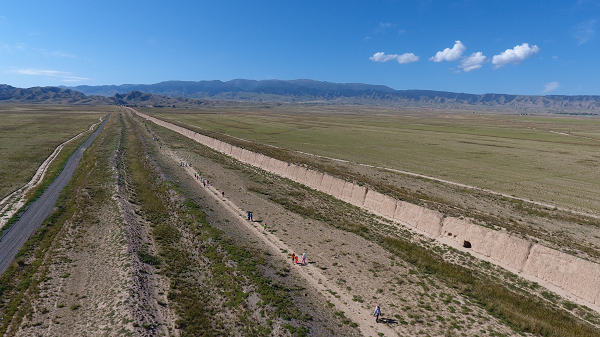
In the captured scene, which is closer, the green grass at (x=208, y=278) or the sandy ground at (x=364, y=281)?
the green grass at (x=208, y=278)

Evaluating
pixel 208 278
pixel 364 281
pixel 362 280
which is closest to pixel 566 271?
pixel 364 281

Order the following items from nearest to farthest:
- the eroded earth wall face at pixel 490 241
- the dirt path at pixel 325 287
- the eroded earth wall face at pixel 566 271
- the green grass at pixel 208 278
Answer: the dirt path at pixel 325 287 < the green grass at pixel 208 278 < the eroded earth wall face at pixel 566 271 < the eroded earth wall face at pixel 490 241

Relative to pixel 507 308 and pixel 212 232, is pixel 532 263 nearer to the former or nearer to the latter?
pixel 507 308

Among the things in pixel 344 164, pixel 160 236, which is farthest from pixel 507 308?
pixel 344 164

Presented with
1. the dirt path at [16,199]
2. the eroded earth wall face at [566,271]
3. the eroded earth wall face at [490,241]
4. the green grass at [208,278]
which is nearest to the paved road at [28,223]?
the dirt path at [16,199]

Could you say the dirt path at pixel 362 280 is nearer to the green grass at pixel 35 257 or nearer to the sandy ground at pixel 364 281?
the sandy ground at pixel 364 281
